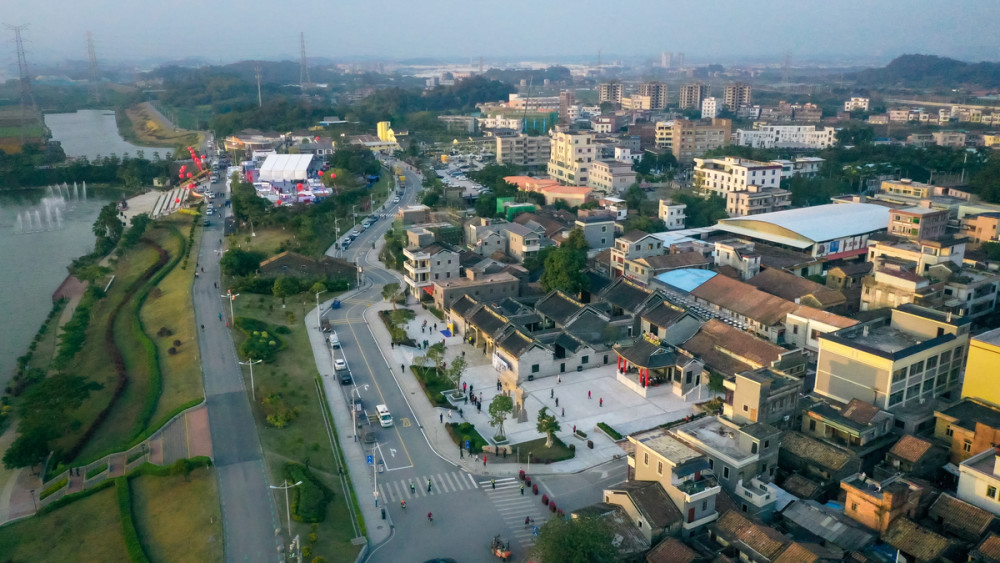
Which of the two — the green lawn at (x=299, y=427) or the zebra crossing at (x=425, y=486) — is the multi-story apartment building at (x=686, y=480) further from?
the green lawn at (x=299, y=427)

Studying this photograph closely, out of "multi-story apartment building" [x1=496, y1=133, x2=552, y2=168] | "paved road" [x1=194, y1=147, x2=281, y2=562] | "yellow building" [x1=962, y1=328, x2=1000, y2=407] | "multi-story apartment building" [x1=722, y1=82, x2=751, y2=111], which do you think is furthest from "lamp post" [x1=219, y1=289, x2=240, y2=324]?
"multi-story apartment building" [x1=722, y1=82, x2=751, y2=111]

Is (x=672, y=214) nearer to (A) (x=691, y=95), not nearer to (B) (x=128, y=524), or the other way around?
(B) (x=128, y=524)

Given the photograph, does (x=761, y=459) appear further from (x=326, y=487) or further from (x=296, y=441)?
(x=296, y=441)

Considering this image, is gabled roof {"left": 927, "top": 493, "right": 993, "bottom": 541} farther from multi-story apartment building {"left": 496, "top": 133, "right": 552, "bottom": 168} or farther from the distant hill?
the distant hill

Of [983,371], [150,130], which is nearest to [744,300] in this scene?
[983,371]

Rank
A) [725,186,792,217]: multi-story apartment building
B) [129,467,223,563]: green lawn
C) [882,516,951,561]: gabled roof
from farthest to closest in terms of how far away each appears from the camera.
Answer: [725,186,792,217]: multi-story apartment building < [129,467,223,563]: green lawn < [882,516,951,561]: gabled roof

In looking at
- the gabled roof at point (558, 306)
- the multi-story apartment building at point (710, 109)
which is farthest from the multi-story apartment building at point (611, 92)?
the gabled roof at point (558, 306)
